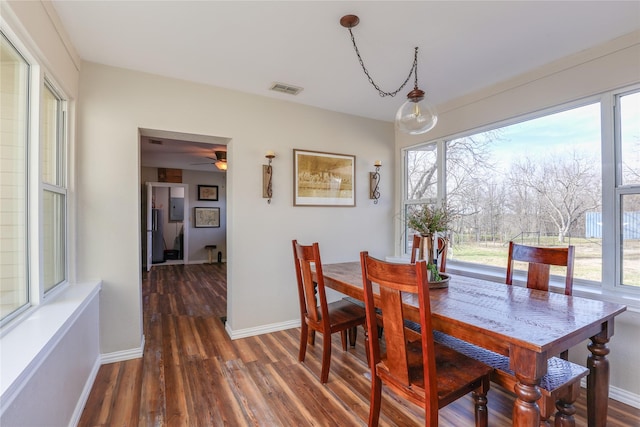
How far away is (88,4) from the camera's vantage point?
1832 mm

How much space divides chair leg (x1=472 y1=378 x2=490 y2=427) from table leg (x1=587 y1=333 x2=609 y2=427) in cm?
63

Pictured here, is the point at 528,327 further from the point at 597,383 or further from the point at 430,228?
the point at 430,228

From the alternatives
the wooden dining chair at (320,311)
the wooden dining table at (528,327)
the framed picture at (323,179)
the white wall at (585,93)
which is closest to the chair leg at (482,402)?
the wooden dining table at (528,327)

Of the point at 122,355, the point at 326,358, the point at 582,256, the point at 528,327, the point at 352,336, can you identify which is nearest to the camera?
the point at 528,327

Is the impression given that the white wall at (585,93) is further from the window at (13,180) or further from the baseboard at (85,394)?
the window at (13,180)

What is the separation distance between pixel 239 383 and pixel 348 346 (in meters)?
1.07

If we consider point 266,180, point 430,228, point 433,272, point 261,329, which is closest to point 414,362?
point 433,272

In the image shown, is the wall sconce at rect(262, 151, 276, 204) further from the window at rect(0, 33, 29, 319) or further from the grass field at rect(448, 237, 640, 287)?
the grass field at rect(448, 237, 640, 287)

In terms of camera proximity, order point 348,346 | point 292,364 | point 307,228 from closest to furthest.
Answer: point 292,364 < point 348,346 < point 307,228

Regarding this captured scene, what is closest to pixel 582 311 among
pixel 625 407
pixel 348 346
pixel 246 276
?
pixel 625 407

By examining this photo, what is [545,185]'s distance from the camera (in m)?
2.68

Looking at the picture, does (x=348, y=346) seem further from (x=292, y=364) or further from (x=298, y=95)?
(x=298, y=95)

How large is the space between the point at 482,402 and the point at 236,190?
261 cm

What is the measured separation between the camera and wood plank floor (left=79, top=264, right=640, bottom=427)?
1854 millimetres
